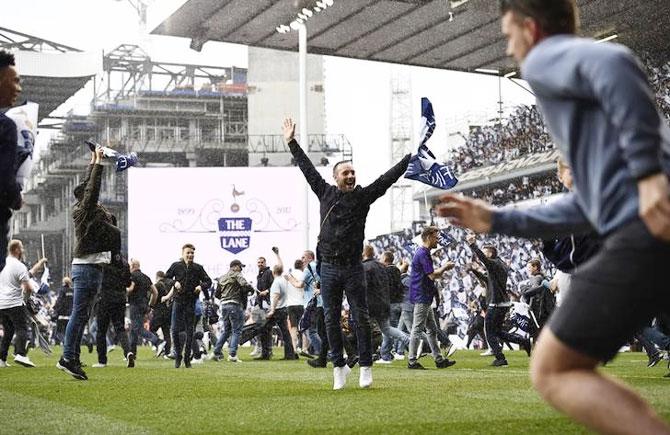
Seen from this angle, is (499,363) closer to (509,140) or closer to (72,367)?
(72,367)

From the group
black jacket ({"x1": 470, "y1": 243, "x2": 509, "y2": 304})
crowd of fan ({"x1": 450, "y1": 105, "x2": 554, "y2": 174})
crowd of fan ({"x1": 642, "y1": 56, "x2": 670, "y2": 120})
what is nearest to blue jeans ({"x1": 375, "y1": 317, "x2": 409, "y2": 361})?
black jacket ({"x1": 470, "y1": 243, "x2": 509, "y2": 304})

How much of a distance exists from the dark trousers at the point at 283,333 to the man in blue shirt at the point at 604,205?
1606 cm

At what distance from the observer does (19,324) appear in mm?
15516

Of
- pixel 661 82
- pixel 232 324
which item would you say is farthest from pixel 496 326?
pixel 661 82

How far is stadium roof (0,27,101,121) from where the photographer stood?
60.1m

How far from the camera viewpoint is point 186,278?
15.0m

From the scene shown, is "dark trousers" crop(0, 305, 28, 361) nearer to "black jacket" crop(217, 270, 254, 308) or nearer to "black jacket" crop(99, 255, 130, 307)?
"black jacket" crop(99, 255, 130, 307)

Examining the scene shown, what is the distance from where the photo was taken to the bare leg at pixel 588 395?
2.96 m

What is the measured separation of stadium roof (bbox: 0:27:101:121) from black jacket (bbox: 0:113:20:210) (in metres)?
56.0

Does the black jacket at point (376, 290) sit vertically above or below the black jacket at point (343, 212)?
below

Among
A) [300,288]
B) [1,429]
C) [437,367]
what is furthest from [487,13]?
[1,429]

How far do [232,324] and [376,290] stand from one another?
3.44m

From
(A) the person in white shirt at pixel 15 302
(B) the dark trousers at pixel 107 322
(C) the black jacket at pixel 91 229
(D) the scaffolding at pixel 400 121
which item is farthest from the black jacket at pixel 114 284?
(D) the scaffolding at pixel 400 121

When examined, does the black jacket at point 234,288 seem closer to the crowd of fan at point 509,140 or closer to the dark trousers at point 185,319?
the dark trousers at point 185,319
